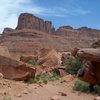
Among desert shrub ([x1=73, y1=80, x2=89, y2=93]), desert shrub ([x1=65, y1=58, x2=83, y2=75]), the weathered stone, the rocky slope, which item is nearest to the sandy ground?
desert shrub ([x1=73, y1=80, x2=89, y2=93])

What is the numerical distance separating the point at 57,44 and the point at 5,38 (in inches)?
857

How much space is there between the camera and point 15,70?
782 inches

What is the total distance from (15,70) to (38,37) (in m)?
121

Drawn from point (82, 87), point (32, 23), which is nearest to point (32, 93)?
point (82, 87)

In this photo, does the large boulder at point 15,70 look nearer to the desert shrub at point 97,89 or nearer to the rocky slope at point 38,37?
the desert shrub at point 97,89

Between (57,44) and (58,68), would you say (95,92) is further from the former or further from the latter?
(57,44)

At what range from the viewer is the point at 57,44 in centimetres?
13788

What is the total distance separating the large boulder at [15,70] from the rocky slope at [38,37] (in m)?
86.6

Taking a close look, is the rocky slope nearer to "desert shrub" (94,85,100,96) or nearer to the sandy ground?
the sandy ground

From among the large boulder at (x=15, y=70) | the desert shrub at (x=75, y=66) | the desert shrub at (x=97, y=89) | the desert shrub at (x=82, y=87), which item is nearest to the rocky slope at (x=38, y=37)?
the desert shrub at (x=75, y=66)

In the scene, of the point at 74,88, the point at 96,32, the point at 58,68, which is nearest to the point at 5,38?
the point at 96,32

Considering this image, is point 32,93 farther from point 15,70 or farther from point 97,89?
point 15,70

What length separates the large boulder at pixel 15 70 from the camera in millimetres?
19750

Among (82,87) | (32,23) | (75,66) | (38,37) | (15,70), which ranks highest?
(32,23)
